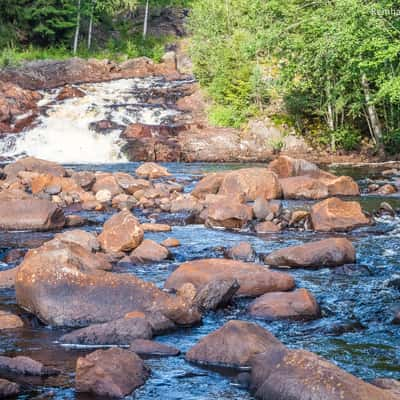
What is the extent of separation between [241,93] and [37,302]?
26.4m

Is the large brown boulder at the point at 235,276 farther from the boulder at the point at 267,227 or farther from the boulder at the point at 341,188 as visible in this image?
the boulder at the point at 341,188

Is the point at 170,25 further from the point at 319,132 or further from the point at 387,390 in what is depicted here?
the point at 387,390

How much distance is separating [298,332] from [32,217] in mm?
7693

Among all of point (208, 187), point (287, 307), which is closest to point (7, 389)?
point (287, 307)

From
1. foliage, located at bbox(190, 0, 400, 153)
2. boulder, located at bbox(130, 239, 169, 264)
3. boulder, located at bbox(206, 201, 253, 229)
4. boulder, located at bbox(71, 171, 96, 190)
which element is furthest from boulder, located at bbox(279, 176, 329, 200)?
boulder, located at bbox(130, 239, 169, 264)

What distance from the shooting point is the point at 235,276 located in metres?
9.00

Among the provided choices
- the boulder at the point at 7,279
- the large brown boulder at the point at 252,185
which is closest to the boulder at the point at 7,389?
the boulder at the point at 7,279

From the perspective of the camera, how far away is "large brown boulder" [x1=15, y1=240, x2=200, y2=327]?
7695 mm

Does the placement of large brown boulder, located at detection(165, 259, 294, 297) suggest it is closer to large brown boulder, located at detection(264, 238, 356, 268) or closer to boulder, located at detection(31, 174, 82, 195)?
large brown boulder, located at detection(264, 238, 356, 268)

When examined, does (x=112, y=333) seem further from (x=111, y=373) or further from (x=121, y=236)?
(x=121, y=236)

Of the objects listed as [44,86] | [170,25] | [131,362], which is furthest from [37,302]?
[170,25]

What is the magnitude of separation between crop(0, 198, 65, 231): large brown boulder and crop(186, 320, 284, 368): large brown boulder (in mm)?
7557

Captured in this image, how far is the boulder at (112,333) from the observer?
6926mm

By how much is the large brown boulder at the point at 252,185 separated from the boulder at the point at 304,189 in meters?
0.34
